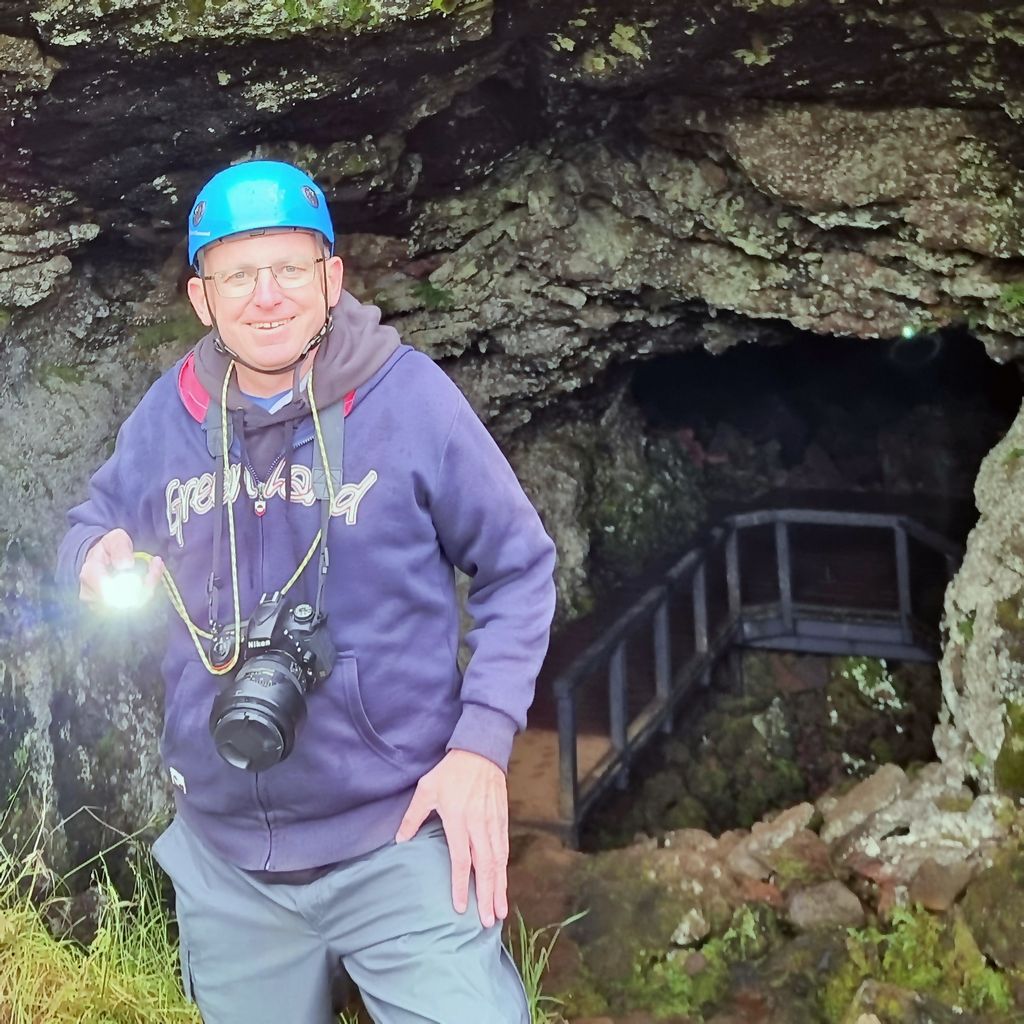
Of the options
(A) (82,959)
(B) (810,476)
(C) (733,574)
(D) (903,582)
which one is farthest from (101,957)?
(B) (810,476)

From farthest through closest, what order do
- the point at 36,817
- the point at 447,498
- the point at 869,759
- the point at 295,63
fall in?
1. the point at 869,759
2. the point at 36,817
3. the point at 295,63
4. the point at 447,498

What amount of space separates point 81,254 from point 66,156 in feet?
1.69

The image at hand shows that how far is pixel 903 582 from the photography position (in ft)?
20.1

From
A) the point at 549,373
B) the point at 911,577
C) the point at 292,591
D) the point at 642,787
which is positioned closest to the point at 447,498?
the point at 292,591

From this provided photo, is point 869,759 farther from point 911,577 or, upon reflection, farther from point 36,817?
point 36,817

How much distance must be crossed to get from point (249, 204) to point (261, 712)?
0.92 m

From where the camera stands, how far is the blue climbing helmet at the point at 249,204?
1.72 metres

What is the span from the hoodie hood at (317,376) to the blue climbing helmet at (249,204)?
195mm

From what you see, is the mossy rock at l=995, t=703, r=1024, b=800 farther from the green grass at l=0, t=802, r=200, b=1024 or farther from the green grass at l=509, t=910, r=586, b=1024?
the green grass at l=0, t=802, r=200, b=1024

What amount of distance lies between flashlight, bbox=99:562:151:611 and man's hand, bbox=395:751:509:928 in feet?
2.11

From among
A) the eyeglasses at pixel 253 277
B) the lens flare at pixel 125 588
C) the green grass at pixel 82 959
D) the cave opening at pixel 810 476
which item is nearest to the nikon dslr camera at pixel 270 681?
the lens flare at pixel 125 588

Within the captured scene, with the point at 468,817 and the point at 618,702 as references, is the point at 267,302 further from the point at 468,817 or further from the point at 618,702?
the point at 618,702

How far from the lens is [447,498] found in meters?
1.75

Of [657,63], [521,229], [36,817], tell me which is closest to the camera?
[36,817]
